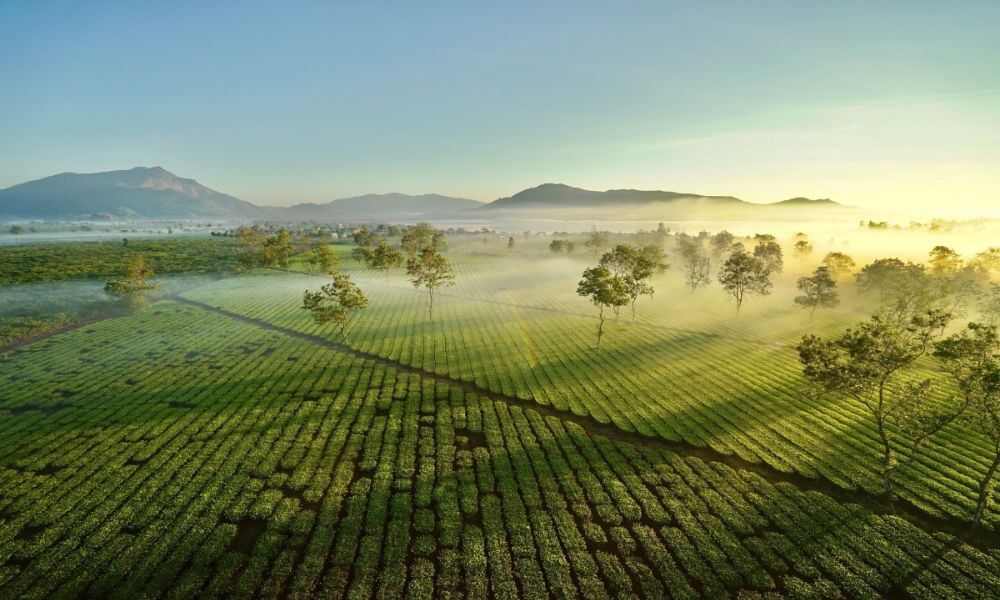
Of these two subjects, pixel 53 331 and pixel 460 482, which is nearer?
pixel 460 482

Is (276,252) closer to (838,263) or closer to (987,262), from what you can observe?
(838,263)

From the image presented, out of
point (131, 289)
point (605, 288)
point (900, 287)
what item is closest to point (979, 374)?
point (605, 288)

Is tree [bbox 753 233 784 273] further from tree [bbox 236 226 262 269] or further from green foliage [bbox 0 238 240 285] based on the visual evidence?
green foliage [bbox 0 238 240 285]

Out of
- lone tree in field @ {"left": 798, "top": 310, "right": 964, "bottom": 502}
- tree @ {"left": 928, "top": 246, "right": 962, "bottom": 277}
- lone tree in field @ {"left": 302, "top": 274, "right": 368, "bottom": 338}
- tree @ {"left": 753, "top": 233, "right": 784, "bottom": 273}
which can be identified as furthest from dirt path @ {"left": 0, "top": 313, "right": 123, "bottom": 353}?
tree @ {"left": 928, "top": 246, "right": 962, "bottom": 277}

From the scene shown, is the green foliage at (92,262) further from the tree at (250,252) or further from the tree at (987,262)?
the tree at (987,262)

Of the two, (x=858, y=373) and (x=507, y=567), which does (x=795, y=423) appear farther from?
(x=507, y=567)

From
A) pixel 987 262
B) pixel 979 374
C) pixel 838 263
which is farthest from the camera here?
pixel 838 263
